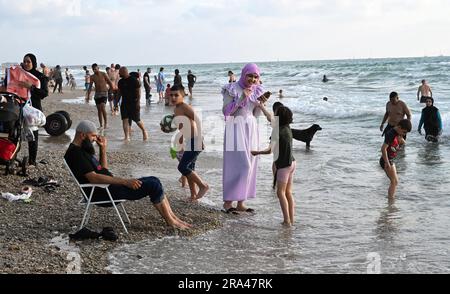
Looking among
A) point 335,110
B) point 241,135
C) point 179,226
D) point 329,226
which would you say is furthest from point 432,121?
point 179,226

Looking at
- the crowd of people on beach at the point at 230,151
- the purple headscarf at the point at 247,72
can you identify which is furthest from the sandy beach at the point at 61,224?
the purple headscarf at the point at 247,72

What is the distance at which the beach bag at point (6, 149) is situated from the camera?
284 inches

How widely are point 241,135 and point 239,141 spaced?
3.1 inches

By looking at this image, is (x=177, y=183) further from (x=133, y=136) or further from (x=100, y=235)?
(x=133, y=136)

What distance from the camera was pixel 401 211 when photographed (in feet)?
23.5

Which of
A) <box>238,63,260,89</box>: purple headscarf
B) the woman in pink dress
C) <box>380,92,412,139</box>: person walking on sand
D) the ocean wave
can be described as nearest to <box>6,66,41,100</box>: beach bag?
the woman in pink dress

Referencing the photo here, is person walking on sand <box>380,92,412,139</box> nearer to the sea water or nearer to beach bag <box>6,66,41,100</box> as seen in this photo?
the sea water

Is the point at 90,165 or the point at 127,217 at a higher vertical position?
Result: the point at 90,165

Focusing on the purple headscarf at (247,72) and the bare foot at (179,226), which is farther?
the purple headscarf at (247,72)

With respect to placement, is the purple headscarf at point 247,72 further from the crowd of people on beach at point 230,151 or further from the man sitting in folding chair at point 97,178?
the man sitting in folding chair at point 97,178

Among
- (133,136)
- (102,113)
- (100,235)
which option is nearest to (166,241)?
(100,235)

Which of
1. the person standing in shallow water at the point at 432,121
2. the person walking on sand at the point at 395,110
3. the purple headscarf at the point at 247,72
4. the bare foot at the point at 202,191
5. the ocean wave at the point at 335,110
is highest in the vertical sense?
the purple headscarf at the point at 247,72

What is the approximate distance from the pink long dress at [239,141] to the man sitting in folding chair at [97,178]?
125cm
